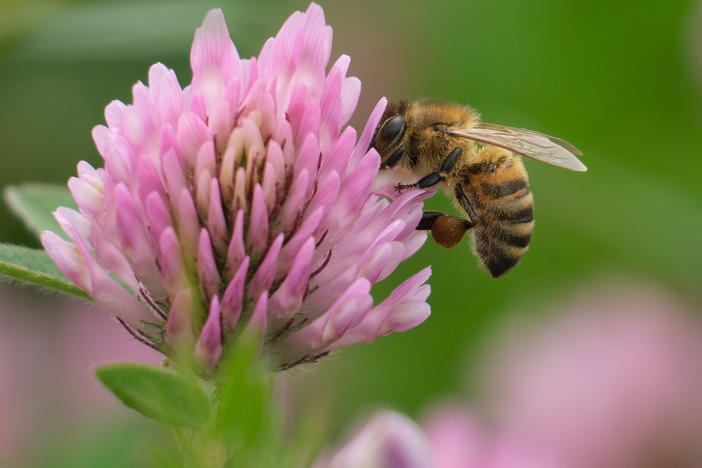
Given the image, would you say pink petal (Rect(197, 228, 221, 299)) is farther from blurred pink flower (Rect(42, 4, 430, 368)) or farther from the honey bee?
the honey bee

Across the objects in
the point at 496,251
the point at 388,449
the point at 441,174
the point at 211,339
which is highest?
the point at 441,174

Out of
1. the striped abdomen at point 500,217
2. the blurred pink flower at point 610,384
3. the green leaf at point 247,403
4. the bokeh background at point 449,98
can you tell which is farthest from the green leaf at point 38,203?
the blurred pink flower at point 610,384

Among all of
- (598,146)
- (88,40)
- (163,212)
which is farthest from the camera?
(598,146)

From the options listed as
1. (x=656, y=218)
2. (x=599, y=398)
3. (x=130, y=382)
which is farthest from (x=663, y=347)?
(x=130, y=382)

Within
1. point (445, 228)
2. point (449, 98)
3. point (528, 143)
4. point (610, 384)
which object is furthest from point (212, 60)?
point (449, 98)

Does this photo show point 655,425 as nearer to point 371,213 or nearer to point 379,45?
point 371,213

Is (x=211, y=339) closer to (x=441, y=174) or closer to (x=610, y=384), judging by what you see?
(x=441, y=174)
